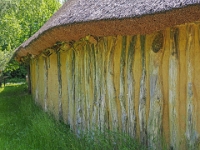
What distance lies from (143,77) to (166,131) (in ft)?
2.26

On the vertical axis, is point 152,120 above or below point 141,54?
below

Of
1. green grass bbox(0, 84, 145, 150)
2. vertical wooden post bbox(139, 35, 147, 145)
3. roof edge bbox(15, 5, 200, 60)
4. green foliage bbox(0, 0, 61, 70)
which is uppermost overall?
green foliage bbox(0, 0, 61, 70)

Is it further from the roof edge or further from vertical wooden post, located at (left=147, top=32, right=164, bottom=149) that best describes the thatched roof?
vertical wooden post, located at (left=147, top=32, right=164, bottom=149)

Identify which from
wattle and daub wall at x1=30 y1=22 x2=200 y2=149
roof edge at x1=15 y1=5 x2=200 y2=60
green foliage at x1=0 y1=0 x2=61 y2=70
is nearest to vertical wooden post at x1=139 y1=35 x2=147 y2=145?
wattle and daub wall at x1=30 y1=22 x2=200 y2=149

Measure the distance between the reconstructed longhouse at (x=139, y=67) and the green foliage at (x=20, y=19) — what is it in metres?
9.81

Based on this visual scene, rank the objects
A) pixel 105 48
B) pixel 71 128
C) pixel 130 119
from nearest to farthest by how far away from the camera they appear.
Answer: pixel 130 119 → pixel 105 48 → pixel 71 128

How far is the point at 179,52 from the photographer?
2951 millimetres

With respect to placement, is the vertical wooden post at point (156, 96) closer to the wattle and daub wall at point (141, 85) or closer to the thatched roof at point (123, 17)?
the wattle and daub wall at point (141, 85)

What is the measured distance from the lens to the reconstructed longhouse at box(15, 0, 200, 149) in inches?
109

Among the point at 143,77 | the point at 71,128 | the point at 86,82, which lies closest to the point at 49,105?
the point at 71,128

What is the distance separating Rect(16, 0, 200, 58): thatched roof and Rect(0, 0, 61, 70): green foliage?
398 inches

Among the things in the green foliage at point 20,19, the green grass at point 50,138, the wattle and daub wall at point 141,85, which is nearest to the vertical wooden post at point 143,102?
the wattle and daub wall at point 141,85

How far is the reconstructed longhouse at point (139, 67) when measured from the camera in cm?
277

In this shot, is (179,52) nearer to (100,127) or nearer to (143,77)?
(143,77)
